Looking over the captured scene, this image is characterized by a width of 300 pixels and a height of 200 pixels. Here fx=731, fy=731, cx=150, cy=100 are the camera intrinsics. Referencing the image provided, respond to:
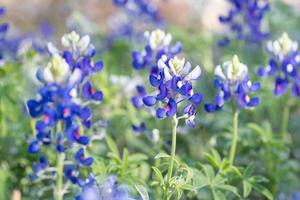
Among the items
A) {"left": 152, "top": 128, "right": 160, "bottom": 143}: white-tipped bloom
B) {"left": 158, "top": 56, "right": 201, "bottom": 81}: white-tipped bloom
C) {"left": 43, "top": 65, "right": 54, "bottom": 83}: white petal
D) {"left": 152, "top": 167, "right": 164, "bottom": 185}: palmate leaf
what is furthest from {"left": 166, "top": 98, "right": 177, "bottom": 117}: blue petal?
{"left": 152, "top": 128, "right": 160, "bottom": 143}: white-tipped bloom

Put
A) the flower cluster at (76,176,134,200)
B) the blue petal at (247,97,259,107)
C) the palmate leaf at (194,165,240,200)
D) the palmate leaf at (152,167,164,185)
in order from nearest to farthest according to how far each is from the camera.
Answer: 1. the flower cluster at (76,176,134,200)
2. the palmate leaf at (152,167,164,185)
3. the palmate leaf at (194,165,240,200)
4. the blue petal at (247,97,259,107)

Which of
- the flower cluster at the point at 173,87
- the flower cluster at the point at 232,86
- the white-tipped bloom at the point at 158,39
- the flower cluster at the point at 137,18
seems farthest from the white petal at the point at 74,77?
the flower cluster at the point at 137,18

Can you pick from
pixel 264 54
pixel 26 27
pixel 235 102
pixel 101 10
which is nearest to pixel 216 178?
pixel 235 102

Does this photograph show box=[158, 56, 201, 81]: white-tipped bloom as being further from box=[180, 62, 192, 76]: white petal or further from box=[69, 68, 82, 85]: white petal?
box=[69, 68, 82, 85]: white petal

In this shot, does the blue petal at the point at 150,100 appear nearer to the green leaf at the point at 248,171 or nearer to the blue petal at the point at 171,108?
the blue petal at the point at 171,108

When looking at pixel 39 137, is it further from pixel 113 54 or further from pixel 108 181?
pixel 113 54
